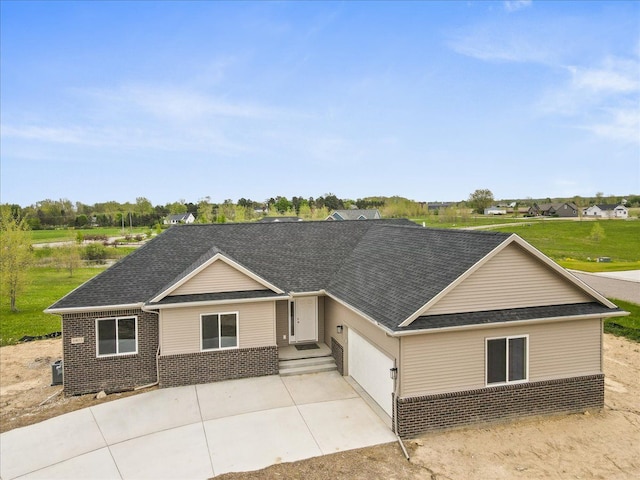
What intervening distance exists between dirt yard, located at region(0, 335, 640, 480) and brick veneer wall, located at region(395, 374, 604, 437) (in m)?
0.23

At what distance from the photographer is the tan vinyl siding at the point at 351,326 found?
10500 millimetres

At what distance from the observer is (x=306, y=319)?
16.2 metres

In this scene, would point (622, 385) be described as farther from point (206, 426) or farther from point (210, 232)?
point (210, 232)

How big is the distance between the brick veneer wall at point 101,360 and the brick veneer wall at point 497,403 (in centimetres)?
819

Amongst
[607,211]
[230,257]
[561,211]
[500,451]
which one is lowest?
[500,451]

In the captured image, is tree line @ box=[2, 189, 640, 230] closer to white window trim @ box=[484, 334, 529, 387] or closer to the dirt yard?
white window trim @ box=[484, 334, 529, 387]

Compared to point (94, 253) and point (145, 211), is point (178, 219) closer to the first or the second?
point (145, 211)

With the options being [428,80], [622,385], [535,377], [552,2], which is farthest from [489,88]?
[535,377]

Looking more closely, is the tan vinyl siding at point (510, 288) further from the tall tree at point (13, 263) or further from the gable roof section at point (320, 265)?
the tall tree at point (13, 263)

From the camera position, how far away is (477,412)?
34.0 feet

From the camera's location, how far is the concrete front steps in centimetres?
1393

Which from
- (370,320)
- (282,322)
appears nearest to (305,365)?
(282,322)

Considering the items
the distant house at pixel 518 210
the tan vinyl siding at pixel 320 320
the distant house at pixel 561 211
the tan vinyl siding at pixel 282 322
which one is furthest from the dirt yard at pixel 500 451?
the distant house at pixel 518 210

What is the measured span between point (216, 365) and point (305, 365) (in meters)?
2.97
